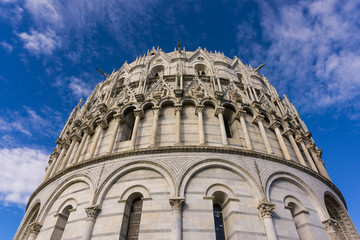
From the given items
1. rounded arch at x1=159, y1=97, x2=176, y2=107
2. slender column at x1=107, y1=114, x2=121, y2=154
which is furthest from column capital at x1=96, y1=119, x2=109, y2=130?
rounded arch at x1=159, y1=97, x2=176, y2=107

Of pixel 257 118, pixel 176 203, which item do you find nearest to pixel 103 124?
pixel 176 203

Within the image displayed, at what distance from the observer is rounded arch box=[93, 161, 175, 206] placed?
415 inches

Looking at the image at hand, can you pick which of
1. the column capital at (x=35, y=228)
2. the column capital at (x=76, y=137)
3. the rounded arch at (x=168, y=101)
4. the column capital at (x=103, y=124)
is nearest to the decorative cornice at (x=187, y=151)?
the column capital at (x=35, y=228)

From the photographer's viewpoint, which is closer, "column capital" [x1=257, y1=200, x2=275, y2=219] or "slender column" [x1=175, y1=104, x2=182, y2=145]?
"column capital" [x1=257, y1=200, x2=275, y2=219]

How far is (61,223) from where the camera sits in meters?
11.5

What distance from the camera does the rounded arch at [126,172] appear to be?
34.6 ft

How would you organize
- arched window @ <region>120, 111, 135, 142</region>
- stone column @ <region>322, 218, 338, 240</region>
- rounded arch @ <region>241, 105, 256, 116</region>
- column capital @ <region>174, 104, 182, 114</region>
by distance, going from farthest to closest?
1. rounded arch @ <region>241, 105, 256, 116</region>
2. arched window @ <region>120, 111, 135, 142</region>
3. column capital @ <region>174, 104, 182, 114</region>
4. stone column @ <region>322, 218, 338, 240</region>

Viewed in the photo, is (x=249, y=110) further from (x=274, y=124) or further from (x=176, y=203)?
(x=176, y=203)

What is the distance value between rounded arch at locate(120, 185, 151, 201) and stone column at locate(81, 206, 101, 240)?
4.01ft

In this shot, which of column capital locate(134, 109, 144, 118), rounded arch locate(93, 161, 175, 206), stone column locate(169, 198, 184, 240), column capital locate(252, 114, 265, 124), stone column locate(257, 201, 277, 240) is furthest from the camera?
column capital locate(252, 114, 265, 124)

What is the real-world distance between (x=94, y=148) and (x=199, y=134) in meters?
6.27

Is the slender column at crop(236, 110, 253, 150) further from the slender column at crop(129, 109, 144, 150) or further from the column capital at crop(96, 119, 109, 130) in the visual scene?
the column capital at crop(96, 119, 109, 130)

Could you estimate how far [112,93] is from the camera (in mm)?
17984

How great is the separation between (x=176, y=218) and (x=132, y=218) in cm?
229
